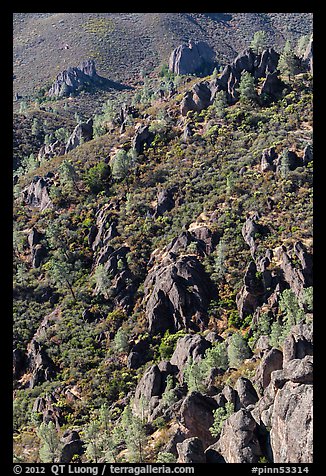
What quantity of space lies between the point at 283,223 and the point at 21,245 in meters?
35.0

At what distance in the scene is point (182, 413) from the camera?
28.7 m

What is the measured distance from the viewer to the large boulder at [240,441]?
21.0m

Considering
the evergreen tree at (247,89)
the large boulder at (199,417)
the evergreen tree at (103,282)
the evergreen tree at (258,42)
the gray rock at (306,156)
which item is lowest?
the large boulder at (199,417)

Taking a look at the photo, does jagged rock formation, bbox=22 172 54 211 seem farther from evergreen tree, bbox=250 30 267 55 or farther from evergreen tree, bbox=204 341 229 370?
evergreen tree, bbox=250 30 267 55

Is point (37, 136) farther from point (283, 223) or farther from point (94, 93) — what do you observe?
point (283, 223)

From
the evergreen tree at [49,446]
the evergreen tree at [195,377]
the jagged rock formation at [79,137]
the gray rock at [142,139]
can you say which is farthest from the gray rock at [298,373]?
the jagged rock formation at [79,137]

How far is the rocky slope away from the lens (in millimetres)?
28484

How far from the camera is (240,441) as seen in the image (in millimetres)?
21391

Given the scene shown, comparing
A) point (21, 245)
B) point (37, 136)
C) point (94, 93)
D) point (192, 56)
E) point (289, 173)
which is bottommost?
point (21, 245)

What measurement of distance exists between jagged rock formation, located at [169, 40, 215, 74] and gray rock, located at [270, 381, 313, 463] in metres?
168

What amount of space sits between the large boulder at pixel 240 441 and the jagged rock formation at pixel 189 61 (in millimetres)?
167183

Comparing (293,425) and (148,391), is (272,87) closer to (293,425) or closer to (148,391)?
(148,391)

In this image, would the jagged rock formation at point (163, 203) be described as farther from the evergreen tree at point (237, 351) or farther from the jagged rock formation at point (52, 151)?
the jagged rock formation at point (52, 151)

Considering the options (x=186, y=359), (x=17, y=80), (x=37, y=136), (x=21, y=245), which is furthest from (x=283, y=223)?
(x=17, y=80)
